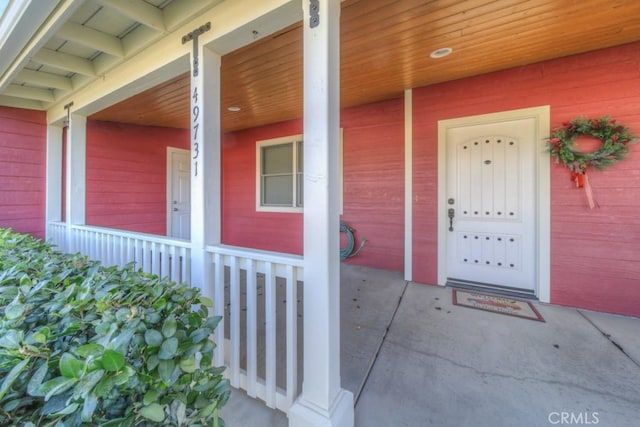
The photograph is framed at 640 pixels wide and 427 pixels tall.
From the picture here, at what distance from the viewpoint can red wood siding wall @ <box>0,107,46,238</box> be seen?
356 cm

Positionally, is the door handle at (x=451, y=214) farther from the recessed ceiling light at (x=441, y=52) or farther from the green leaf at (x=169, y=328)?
the green leaf at (x=169, y=328)

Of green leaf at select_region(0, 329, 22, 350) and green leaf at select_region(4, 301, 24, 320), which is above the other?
green leaf at select_region(4, 301, 24, 320)

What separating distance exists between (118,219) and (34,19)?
329 cm

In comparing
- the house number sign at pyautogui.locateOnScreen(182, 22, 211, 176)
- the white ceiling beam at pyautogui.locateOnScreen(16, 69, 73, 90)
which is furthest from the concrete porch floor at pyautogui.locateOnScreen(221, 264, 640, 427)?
the white ceiling beam at pyautogui.locateOnScreen(16, 69, 73, 90)

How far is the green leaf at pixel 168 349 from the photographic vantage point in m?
0.74

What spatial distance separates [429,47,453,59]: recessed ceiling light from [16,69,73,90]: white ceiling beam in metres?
4.03

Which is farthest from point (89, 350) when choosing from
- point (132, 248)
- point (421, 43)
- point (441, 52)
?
point (441, 52)

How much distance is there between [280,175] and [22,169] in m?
3.59

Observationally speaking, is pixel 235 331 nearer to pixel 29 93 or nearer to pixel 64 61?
pixel 64 61

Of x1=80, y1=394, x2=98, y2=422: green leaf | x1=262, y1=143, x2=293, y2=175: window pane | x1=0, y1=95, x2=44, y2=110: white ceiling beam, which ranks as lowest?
x1=80, y1=394, x2=98, y2=422: green leaf

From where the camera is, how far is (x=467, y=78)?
3.08 metres

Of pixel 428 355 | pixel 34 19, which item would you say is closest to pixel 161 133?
pixel 34 19

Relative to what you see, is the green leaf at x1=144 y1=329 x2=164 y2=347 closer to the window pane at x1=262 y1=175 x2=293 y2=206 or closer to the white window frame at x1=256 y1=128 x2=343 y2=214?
the white window frame at x1=256 y1=128 x2=343 y2=214

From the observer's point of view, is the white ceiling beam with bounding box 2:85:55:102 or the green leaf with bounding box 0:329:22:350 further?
the white ceiling beam with bounding box 2:85:55:102
